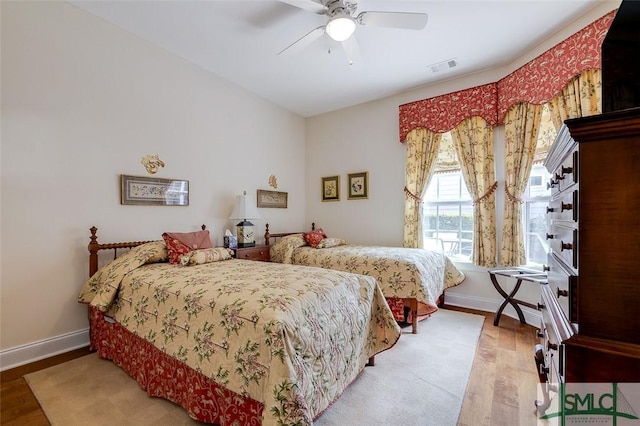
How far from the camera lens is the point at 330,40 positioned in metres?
2.83

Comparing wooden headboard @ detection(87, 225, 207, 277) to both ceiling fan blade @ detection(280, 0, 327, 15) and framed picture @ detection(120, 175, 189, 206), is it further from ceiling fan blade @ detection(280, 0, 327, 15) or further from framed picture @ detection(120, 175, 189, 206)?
ceiling fan blade @ detection(280, 0, 327, 15)

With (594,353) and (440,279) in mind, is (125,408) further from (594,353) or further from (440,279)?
(440,279)

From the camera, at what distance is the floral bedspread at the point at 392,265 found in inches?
111

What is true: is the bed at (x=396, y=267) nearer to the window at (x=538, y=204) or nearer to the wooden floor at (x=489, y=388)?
the wooden floor at (x=489, y=388)

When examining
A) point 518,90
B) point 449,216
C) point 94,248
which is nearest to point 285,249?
point 94,248

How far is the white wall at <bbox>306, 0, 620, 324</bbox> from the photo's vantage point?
11.2 ft

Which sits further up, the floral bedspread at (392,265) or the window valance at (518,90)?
the window valance at (518,90)

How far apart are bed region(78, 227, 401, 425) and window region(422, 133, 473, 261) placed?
2208mm

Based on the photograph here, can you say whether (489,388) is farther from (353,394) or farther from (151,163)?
(151,163)

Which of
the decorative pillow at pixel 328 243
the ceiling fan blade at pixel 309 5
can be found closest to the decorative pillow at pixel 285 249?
the decorative pillow at pixel 328 243

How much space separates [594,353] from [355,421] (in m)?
1.31

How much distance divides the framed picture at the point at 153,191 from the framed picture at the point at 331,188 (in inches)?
92.0
